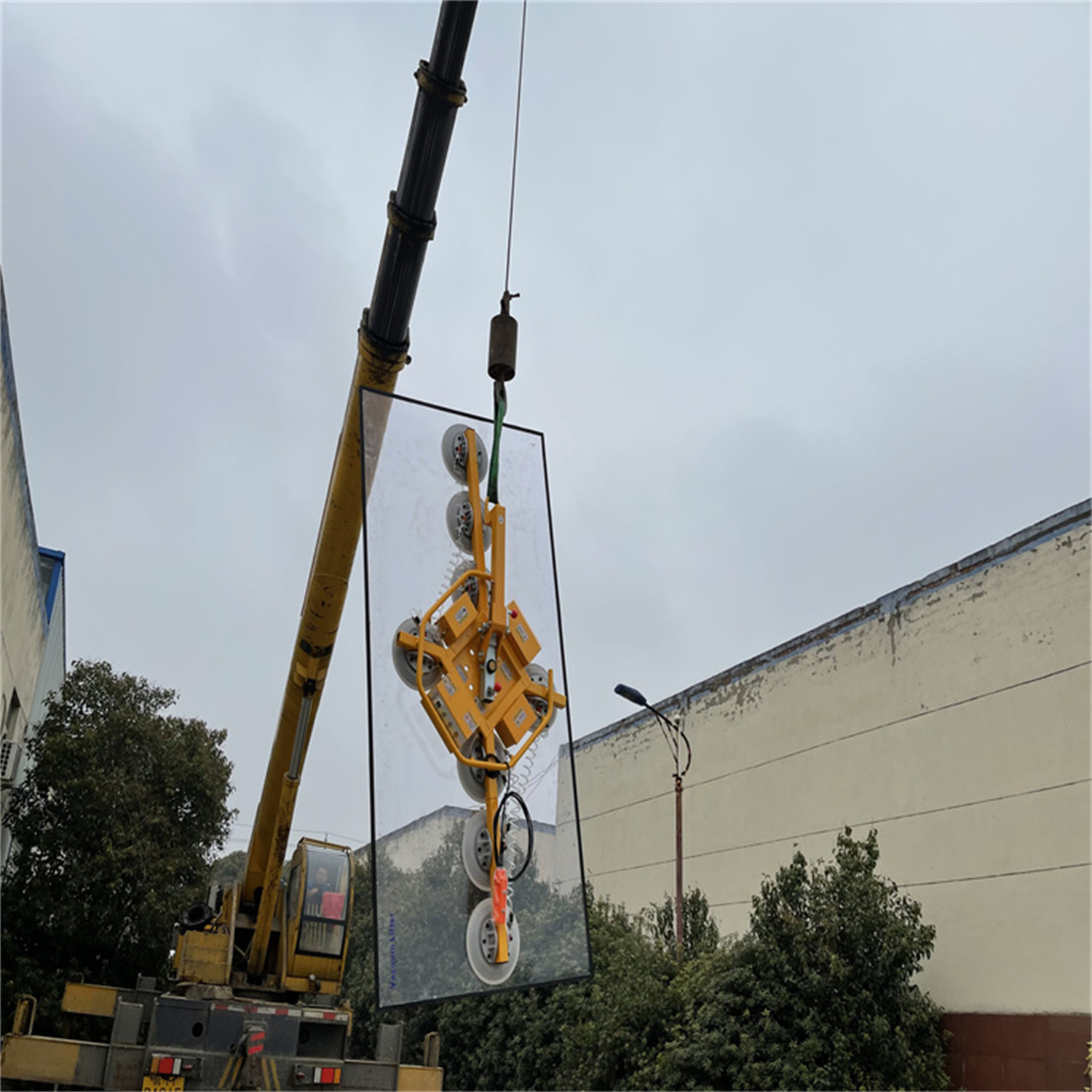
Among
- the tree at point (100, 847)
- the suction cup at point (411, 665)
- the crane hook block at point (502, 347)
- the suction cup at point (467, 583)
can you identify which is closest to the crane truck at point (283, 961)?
the crane hook block at point (502, 347)

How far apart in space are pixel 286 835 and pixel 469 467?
19.3ft

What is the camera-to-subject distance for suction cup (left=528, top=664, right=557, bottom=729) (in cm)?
511

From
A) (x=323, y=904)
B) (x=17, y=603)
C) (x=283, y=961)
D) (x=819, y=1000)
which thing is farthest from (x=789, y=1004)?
(x=17, y=603)

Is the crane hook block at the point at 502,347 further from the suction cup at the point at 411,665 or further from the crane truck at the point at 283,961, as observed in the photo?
the suction cup at the point at 411,665

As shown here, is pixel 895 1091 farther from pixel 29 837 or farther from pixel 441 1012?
pixel 29 837

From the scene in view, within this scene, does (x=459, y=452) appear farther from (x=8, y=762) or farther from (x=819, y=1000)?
(x=8, y=762)

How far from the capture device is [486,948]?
175 inches

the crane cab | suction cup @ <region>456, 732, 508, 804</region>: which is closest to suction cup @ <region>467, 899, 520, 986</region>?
suction cup @ <region>456, 732, 508, 804</region>

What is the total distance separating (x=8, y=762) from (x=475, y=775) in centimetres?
1397

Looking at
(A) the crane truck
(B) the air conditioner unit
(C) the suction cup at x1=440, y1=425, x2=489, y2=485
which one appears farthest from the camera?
(B) the air conditioner unit

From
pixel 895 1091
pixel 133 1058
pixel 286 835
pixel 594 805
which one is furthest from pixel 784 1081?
pixel 594 805

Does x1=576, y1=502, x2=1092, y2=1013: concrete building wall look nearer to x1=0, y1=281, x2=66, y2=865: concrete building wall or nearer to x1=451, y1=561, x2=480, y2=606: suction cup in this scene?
x1=451, y1=561, x2=480, y2=606: suction cup

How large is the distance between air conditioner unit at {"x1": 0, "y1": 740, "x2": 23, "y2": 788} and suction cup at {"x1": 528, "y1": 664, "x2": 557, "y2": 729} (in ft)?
44.5

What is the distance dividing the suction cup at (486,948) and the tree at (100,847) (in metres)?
13.7
